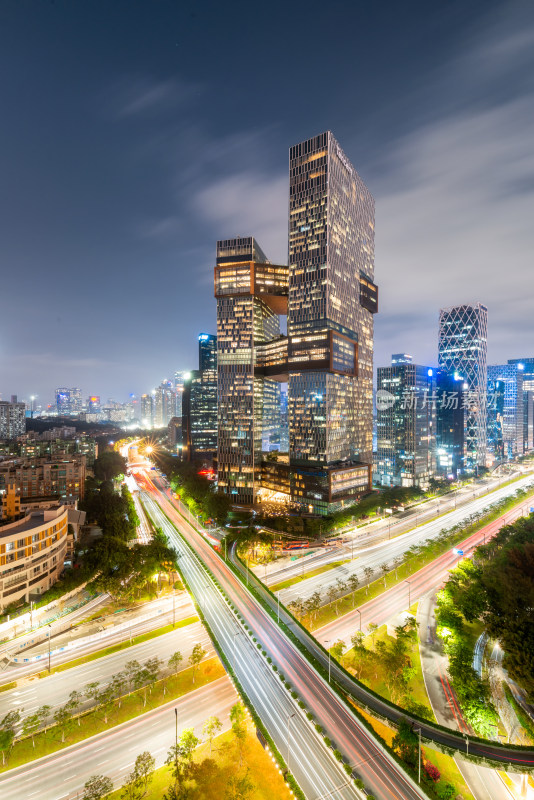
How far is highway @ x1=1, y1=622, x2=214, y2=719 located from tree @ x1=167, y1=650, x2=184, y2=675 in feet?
2.52

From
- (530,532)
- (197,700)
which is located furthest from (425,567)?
(197,700)

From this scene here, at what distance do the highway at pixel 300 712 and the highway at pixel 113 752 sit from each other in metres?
5.13

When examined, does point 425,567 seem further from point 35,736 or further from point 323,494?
point 35,736

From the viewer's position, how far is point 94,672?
166 ft

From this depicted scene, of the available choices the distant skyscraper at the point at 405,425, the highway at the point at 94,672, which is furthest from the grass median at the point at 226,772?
the distant skyscraper at the point at 405,425

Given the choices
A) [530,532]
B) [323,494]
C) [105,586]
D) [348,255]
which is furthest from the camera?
[348,255]

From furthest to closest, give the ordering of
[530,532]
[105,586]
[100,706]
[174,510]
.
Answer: [174,510], [530,532], [105,586], [100,706]

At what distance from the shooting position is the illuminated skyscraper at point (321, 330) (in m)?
122

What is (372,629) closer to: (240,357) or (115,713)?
(115,713)

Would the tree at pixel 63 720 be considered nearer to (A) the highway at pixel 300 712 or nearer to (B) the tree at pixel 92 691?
(B) the tree at pixel 92 691

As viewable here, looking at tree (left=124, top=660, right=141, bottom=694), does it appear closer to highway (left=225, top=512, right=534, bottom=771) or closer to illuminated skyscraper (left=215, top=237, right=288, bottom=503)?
highway (left=225, top=512, right=534, bottom=771)

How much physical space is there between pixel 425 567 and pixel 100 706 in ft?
228

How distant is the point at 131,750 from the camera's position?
128ft

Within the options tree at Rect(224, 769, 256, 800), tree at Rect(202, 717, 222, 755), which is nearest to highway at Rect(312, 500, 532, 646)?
tree at Rect(202, 717, 222, 755)
